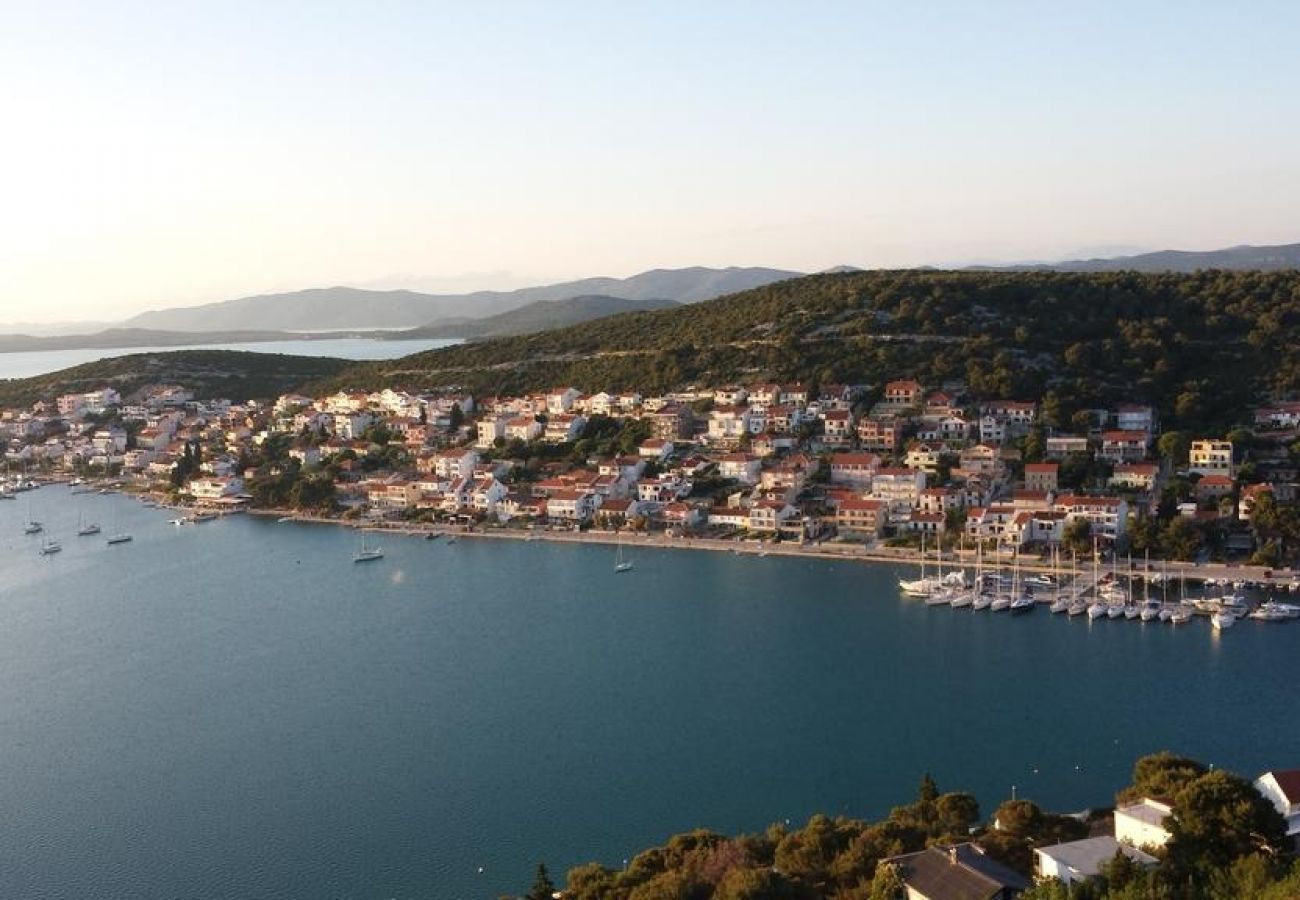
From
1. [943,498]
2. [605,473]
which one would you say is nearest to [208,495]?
[605,473]

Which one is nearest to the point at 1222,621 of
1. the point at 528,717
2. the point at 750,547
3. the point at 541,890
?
the point at 750,547

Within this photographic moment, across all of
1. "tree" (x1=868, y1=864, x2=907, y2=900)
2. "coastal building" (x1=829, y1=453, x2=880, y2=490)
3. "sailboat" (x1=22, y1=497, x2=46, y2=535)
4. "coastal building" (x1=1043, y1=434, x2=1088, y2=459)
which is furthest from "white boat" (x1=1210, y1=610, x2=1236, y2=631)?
"sailboat" (x1=22, y1=497, x2=46, y2=535)

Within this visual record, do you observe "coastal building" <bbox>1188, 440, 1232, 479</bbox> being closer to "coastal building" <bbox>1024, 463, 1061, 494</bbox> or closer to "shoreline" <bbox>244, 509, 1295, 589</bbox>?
"coastal building" <bbox>1024, 463, 1061, 494</bbox>

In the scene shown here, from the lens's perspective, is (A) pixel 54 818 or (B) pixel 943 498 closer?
(A) pixel 54 818

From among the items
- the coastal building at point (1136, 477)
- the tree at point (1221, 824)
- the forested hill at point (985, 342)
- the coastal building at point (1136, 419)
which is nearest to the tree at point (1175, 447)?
the coastal building at point (1136, 477)

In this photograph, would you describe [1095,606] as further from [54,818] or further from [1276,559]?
[54,818]

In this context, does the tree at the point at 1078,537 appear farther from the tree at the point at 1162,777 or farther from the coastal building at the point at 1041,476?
the tree at the point at 1162,777
